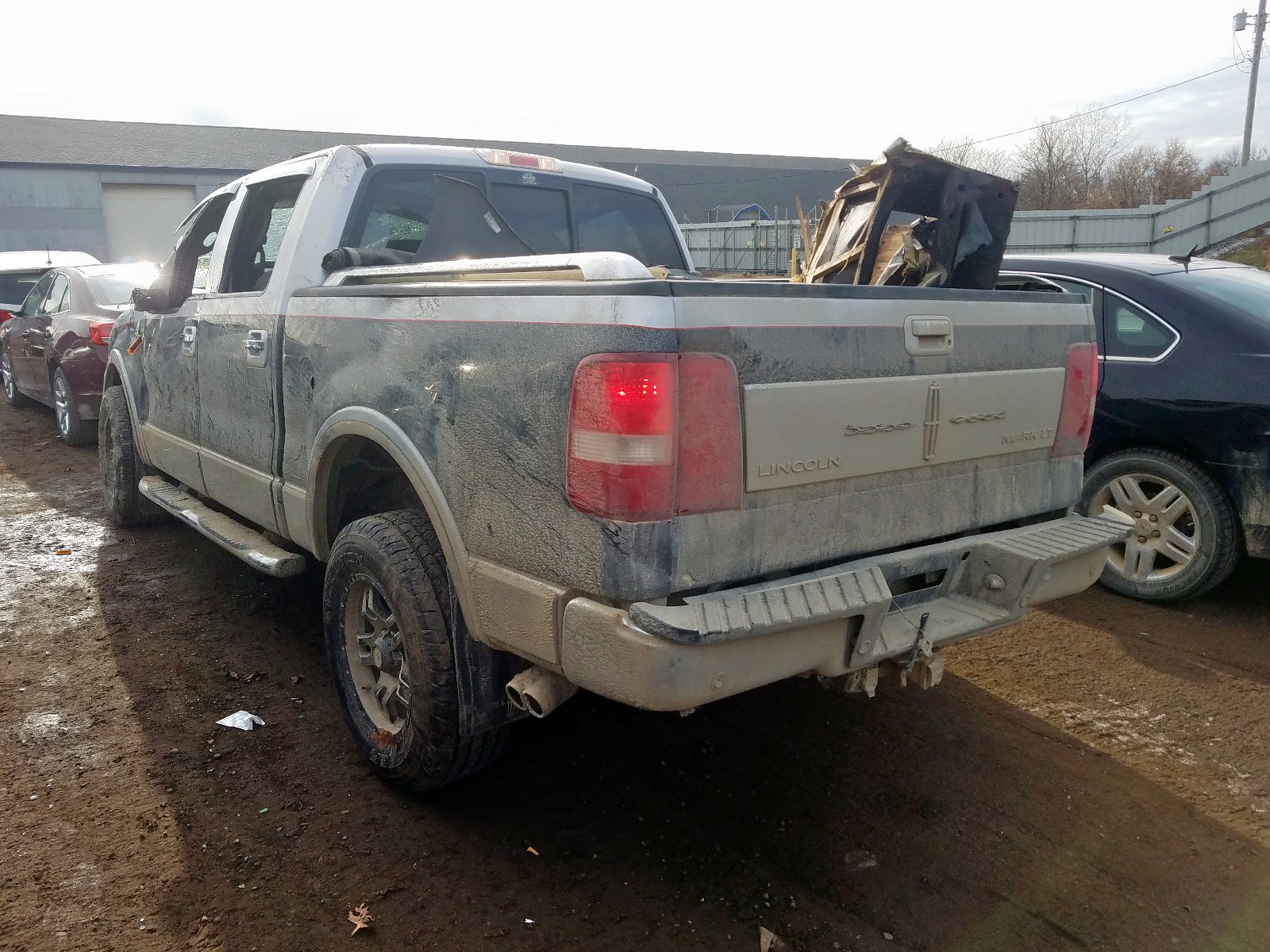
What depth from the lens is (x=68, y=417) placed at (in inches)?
363

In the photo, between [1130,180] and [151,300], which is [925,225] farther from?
[1130,180]

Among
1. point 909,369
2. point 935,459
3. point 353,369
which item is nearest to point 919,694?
point 935,459

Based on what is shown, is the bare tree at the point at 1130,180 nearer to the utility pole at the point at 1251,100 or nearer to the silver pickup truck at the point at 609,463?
the utility pole at the point at 1251,100

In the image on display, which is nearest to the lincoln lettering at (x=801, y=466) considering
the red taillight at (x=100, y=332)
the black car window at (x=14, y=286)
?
the red taillight at (x=100, y=332)

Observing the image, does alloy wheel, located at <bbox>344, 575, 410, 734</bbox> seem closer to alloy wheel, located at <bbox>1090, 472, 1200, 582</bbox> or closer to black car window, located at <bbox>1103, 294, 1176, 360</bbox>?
alloy wheel, located at <bbox>1090, 472, 1200, 582</bbox>

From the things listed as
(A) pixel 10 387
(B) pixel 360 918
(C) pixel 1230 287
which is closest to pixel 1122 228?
(C) pixel 1230 287

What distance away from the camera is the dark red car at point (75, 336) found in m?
8.83

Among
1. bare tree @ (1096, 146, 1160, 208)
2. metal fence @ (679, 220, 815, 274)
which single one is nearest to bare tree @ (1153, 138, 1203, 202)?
bare tree @ (1096, 146, 1160, 208)

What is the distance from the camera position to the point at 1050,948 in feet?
8.05

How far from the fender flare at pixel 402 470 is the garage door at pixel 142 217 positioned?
31.0 m

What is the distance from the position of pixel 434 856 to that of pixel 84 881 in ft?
3.28

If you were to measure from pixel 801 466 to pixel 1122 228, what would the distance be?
76.9 feet

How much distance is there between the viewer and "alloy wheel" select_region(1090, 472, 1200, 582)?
15.5 ft

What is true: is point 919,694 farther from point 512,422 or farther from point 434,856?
point 512,422
